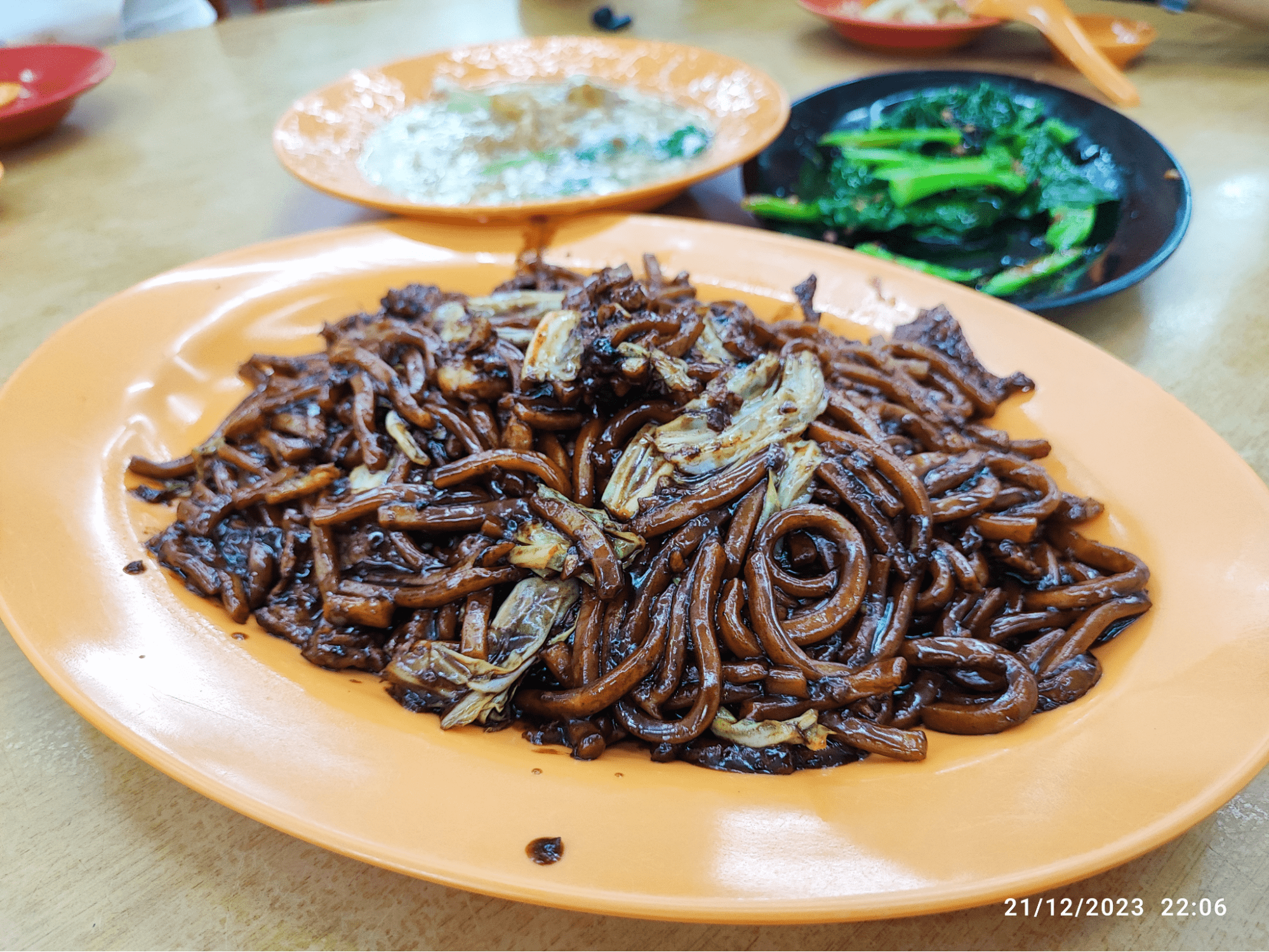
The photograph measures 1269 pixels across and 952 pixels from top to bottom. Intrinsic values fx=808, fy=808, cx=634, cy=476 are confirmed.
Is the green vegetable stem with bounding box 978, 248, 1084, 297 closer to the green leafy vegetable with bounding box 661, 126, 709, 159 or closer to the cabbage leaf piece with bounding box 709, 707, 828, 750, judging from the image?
the green leafy vegetable with bounding box 661, 126, 709, 159

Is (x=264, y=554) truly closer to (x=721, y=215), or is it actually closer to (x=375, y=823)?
(x=375, y=823)

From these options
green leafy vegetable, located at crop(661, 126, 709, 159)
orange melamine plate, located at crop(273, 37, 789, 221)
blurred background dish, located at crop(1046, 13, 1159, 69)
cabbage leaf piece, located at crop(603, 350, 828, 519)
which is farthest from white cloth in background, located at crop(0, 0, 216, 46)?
blurred background dish, located at crop(1046, 13, 1159, 69)

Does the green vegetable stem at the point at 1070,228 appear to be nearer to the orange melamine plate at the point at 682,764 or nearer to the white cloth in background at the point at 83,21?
the orange melamine plate at the point at 682,764

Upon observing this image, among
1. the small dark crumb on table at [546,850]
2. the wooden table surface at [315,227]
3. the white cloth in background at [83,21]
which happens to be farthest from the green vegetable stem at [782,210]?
the white cloth in background at [83,21]

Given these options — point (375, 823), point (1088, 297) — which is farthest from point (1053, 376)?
point (375, 823)

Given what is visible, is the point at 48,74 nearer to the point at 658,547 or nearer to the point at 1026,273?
the point at 658,547
